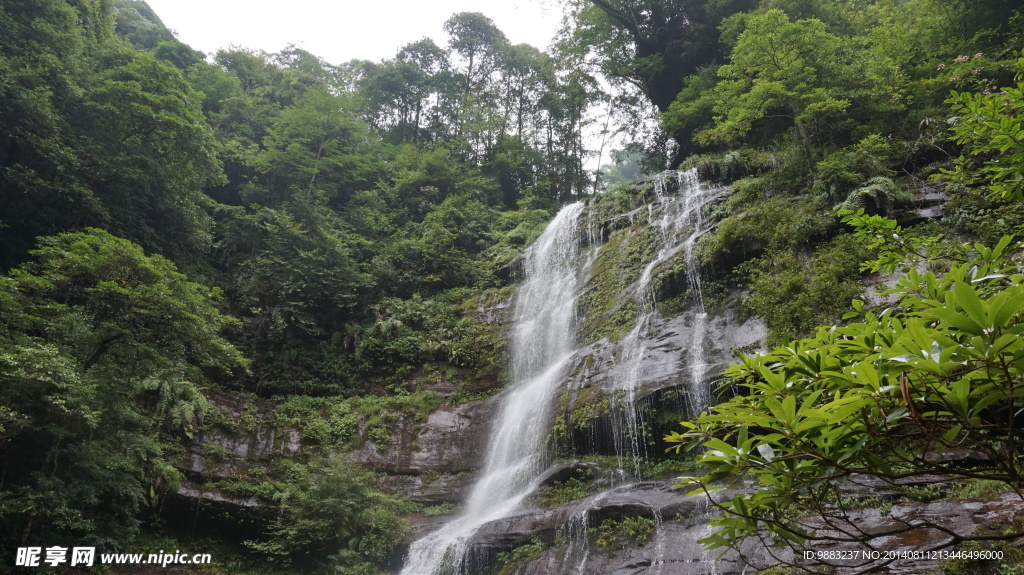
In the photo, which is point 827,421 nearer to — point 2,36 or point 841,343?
point 841,343

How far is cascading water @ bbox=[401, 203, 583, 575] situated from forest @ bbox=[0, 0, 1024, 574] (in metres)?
0.78

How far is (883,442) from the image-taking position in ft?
5.42

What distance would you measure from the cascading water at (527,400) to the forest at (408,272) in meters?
0.78

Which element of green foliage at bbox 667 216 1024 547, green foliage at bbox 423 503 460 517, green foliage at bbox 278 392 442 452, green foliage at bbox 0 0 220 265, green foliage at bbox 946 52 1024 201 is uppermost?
green foliage at bbox 0 0 220 265

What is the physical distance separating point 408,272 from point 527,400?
8465 mm

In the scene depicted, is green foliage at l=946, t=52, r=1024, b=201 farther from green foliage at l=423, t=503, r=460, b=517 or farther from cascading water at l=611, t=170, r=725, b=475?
green foliage at l=423, t=503, r=460, b=517

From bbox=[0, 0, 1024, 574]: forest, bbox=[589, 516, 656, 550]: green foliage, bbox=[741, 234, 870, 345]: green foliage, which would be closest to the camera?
bbox=[0, 0, 1024, 574]: forest

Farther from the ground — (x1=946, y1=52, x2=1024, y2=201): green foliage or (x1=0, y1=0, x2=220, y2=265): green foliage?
(x1=0, y1=0, x2=220, y2=265): green foliage

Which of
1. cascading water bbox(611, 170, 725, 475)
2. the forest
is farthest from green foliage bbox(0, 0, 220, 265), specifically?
cascading water bbox(611, 170, 725, 475)

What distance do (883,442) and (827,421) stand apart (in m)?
0.33

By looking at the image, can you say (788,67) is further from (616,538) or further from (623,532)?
(616,538)

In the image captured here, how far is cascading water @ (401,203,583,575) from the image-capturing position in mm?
9016

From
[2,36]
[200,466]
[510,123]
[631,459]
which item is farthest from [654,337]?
[510,123]

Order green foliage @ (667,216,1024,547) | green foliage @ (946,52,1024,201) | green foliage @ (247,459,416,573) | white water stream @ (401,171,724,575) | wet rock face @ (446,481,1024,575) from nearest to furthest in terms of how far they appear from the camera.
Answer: green foliage @ (667,216,1024,547)
green foliage @ (946,52,1024,201)
wet rock face @ (446,481,1024,575)
white water stream @ (401,171,724,575)
green foliage @ (247,459,416,573)
